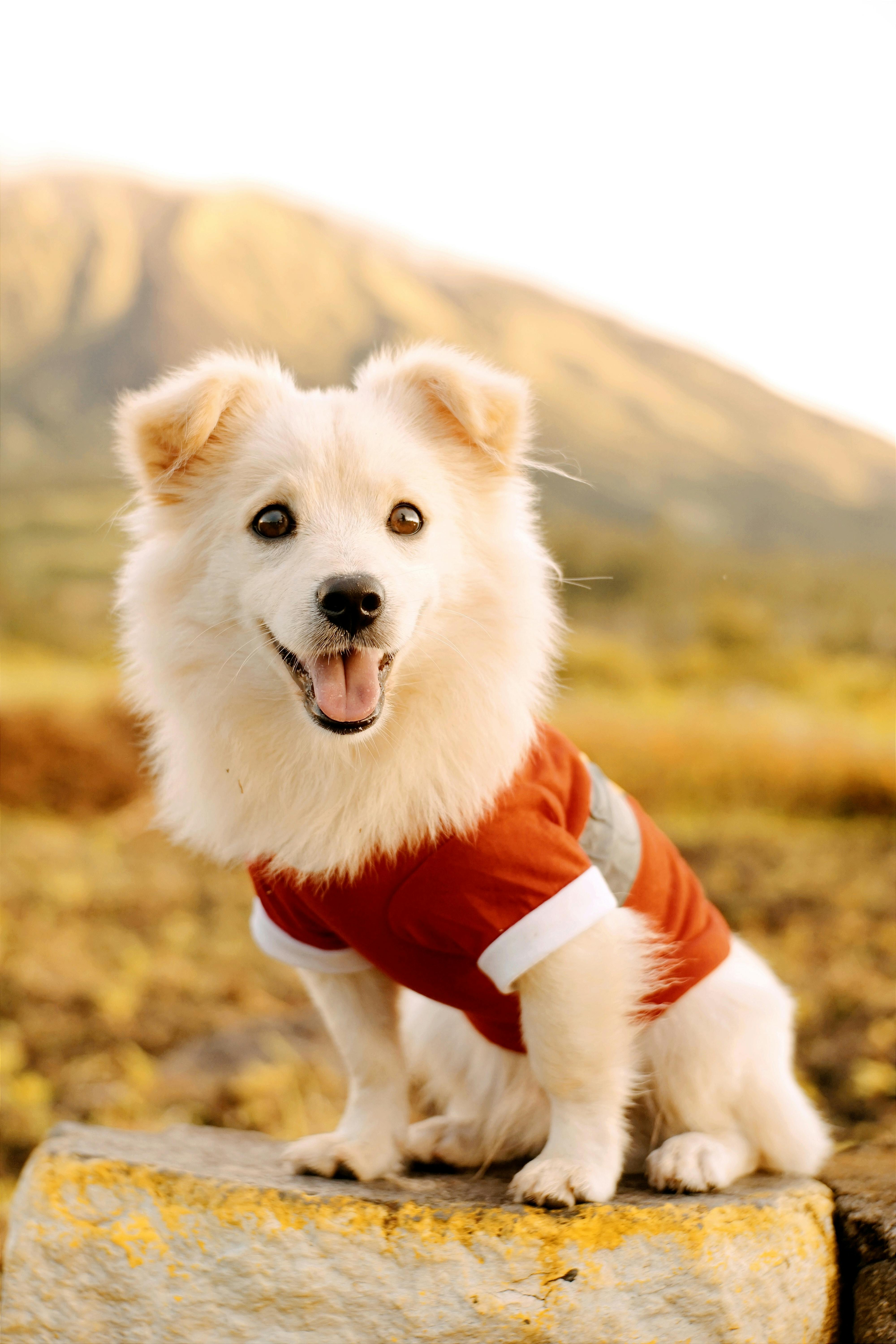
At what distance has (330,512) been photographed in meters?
2.32

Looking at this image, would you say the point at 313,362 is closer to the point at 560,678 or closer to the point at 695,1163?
the point at 560,678

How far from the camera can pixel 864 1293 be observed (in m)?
2.57

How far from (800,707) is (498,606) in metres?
7.22

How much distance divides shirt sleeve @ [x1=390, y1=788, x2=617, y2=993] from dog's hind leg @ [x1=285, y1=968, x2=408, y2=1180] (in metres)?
0.46

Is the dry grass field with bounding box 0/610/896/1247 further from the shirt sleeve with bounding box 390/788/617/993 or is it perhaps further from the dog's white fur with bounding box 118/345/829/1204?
the shirt sleeve with bounding box 390/788/617/993

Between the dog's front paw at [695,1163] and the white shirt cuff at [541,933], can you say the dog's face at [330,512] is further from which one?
the dog's front paw at [695,1163]

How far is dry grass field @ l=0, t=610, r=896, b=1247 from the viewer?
452 centimetres

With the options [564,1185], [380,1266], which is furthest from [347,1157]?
[564,1185]

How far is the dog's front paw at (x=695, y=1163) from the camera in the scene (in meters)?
2.59

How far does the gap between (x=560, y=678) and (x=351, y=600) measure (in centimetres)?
90

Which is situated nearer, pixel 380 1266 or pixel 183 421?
pixel 380 1266

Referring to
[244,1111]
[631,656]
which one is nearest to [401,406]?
[244,1111]

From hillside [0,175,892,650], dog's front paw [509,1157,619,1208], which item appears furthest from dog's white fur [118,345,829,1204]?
hillside [0,175,892,650]

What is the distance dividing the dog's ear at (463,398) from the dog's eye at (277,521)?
49cm
